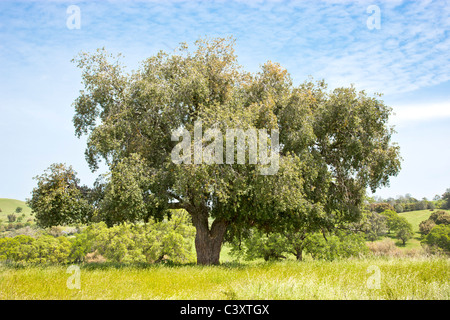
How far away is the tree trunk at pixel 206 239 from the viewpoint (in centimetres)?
2031

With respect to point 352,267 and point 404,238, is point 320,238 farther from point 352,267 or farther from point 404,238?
point 404,238

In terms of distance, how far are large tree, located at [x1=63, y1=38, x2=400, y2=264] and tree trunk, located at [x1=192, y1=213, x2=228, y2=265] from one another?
7 centimetres

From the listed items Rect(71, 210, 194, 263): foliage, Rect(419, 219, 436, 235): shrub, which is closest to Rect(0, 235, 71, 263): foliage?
Rect(71, 210, 194, 263): foliage

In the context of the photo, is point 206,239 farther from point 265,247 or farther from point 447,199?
point 447,199

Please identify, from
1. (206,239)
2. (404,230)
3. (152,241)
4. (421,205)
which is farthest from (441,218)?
(206,239)

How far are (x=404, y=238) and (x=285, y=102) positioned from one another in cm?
11012

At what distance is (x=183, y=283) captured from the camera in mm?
10969

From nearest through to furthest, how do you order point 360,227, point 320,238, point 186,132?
→ point 186,132
point 360,227
point 320,238

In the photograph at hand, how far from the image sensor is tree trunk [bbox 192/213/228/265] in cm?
2031

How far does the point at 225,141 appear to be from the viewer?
15609mm

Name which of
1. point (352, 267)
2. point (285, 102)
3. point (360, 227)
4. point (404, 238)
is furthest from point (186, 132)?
point (404, 238)

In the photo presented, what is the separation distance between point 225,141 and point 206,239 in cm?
794

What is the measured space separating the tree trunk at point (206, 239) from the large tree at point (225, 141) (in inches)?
2.7

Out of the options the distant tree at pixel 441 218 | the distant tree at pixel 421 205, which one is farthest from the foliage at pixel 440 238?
the distant tree at pixel 421 205
